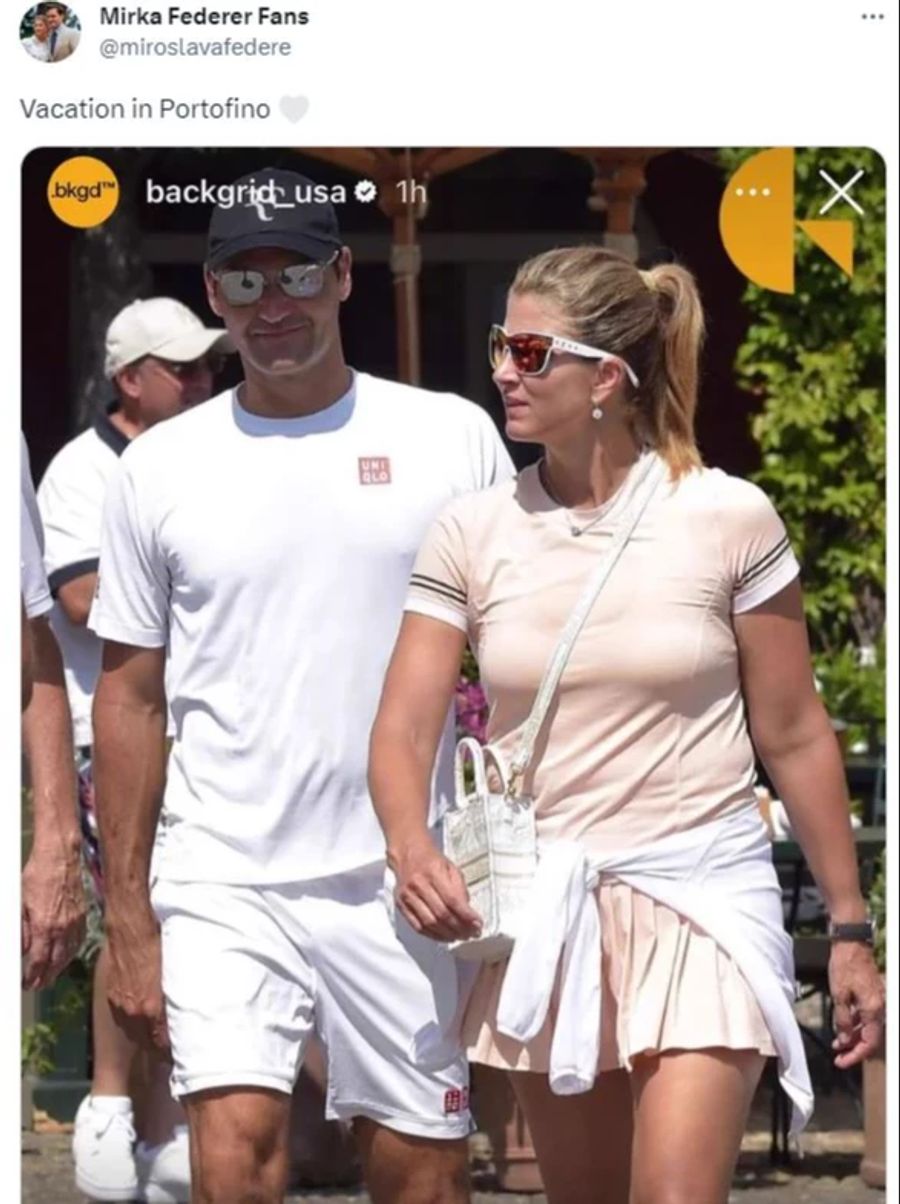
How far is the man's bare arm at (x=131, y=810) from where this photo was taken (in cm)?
480

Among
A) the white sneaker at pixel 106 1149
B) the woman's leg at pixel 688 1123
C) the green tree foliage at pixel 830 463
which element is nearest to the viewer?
the woman's leg at pixel 688 1123

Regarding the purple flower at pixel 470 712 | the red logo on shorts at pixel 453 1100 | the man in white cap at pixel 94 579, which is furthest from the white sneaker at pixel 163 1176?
the red logo on shorts at pixel 453 1100

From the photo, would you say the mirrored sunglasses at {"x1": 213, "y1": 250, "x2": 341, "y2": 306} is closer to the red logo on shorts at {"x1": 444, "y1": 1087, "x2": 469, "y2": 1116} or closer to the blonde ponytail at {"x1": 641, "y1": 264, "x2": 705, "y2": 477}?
the blonde ponytail at {"x1": 641, "y1": 264, "x2": 705, "y2": 477}

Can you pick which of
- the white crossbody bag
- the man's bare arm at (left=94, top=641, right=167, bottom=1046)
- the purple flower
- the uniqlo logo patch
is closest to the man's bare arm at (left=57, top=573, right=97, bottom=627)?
the purple flower

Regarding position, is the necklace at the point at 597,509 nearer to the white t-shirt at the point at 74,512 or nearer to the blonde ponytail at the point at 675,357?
the blonde ponytail at the point at 675,357

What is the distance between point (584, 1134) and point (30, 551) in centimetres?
112

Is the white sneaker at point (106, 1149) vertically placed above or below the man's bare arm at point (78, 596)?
below

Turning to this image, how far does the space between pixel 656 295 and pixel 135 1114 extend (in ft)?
8.34

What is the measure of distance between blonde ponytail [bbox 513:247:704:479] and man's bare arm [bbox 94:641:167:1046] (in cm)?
83

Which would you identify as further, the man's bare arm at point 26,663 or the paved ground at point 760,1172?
the paved ground at point 760,1172

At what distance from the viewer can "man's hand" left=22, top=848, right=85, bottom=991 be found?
4473 millimetres

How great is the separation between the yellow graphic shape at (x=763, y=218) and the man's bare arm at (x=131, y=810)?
105 cm

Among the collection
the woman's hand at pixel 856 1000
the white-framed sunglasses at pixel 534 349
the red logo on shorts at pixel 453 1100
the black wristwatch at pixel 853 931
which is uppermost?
the white-framed sunglasses at pixel 534 349

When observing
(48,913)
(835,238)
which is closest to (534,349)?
(835,238)
